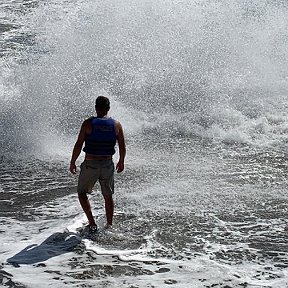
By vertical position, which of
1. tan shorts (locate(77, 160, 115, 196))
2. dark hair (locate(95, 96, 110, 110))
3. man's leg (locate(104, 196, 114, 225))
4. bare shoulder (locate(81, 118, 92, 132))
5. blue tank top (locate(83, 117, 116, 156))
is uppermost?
dark hair (locate(95, 96, 110, 110))

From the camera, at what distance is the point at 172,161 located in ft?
35.8

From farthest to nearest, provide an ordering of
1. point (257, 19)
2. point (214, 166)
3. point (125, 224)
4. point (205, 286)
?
point (257, 19)
point (214, 166)
point (125, 224)
point (205, 286)

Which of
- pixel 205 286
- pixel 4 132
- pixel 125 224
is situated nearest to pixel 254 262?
pixel 205 286

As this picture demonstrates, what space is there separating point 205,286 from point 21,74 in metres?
9.42

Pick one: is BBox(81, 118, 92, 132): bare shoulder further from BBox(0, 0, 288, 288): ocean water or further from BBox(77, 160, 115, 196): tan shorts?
BBox(0, 0, 288, 288): ocean water

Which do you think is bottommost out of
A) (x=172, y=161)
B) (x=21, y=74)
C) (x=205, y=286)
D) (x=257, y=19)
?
(x=205, y=286)

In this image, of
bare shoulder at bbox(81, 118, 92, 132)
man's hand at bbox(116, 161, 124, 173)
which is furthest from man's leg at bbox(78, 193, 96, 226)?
bare shoulder at bbox(81, 118, 92, 132)

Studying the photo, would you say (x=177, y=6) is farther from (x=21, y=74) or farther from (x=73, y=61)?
(x=21, y=74)

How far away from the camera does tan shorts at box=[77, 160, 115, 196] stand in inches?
300

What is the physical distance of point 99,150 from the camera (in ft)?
24.8

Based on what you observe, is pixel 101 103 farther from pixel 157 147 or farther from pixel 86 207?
pixel 157 147

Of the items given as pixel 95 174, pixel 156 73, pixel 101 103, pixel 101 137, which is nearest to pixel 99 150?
pixel 101 137

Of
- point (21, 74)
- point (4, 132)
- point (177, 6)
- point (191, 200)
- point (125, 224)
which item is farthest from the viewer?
point (177, 6)

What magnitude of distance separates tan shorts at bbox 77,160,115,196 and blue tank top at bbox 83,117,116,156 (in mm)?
130
